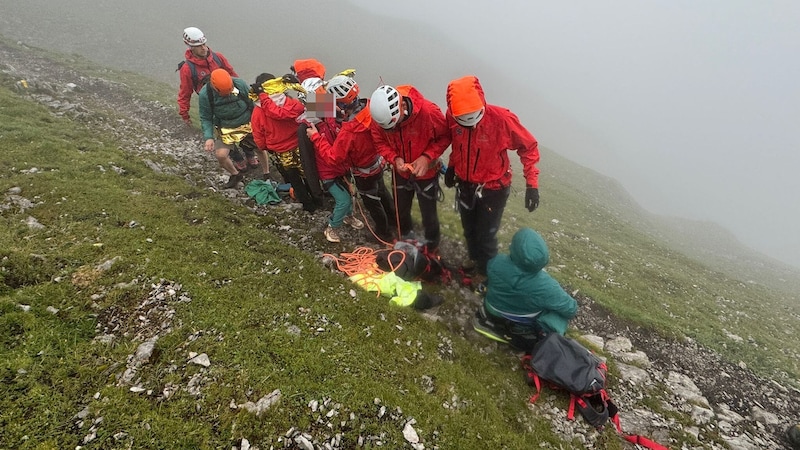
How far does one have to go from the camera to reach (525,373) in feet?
25.0

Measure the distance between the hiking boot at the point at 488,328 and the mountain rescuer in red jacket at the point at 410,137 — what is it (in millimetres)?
2948

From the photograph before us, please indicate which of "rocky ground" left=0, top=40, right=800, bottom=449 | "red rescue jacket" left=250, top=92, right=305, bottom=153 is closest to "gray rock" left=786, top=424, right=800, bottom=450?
"rocky ground" left=0, top=40, right=800, bottom=449

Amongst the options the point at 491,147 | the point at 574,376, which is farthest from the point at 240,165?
the point at 574,376

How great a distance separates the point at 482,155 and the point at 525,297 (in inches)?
122

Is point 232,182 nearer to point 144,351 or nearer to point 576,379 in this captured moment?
point 144,351

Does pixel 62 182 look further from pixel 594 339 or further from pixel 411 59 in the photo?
pixel 411 59

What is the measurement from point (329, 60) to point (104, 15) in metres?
38.7

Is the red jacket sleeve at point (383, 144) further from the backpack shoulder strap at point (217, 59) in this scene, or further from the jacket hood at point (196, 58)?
the backpack shoulder strap at point (217, 59)

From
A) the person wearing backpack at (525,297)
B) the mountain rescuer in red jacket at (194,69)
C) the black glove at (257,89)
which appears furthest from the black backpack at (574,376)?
the mountain rescuer in red jacket at (194,69)

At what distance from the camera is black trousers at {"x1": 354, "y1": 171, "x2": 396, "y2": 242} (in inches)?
373

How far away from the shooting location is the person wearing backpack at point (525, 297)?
6.80 meters

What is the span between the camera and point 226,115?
1134cm

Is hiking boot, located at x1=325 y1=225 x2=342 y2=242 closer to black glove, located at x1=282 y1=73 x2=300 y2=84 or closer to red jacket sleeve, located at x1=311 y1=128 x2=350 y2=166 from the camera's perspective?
red jacket sleeve, located at x1=311 y1=128 x2=350 y2=166

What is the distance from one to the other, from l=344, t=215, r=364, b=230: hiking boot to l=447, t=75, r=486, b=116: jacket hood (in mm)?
5280
